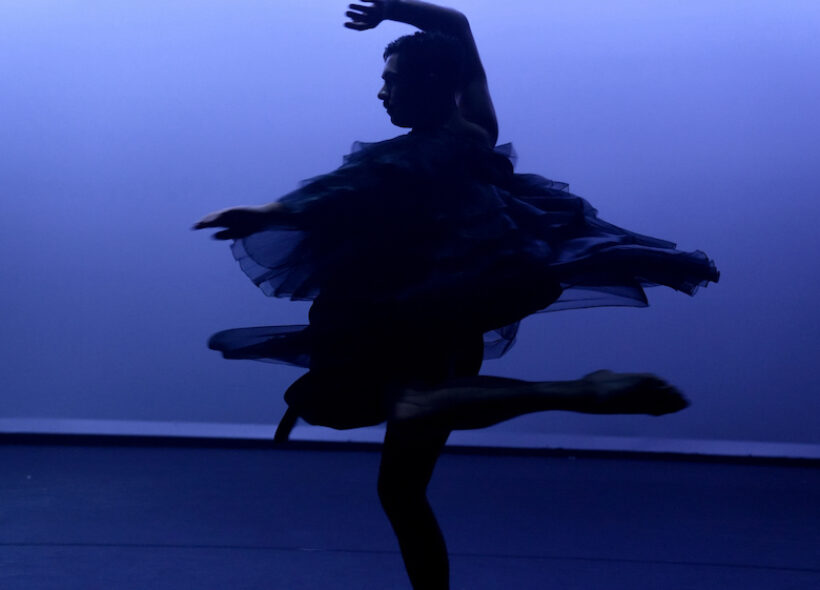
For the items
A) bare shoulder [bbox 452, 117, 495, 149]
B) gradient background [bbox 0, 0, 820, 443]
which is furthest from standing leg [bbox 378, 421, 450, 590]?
gradient background [bbox 0, 0, 820, 443]

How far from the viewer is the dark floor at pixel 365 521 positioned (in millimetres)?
2461

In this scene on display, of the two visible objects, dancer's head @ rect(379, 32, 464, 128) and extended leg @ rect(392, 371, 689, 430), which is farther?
dancer's head @ rect(379, 32, 464, 128)

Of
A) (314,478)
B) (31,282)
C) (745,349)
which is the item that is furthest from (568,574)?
(31,282)

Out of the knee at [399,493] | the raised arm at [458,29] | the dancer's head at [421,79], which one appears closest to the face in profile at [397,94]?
the dancer's head at [421,79]

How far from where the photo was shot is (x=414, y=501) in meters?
1.59

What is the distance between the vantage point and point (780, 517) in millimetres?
3316

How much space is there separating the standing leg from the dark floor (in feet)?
2.46

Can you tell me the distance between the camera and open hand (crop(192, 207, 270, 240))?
147 centimetres

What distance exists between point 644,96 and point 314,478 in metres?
2.13

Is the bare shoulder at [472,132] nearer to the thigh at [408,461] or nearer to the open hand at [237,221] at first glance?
the open hand at [237,221]

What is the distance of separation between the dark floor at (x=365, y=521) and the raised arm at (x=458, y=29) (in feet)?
3.82

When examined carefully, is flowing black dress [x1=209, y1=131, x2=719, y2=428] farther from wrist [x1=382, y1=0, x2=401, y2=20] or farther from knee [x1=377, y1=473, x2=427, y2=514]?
wrist [x1=382, y1=0, x2=401, y2=20]

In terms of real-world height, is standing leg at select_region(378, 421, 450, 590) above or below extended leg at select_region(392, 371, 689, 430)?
below

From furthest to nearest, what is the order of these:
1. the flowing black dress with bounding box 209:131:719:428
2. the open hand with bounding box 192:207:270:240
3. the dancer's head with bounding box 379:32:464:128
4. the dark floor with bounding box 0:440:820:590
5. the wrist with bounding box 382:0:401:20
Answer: the dark floor with bounding box 0:440:820:590 < the wrist with bounding box 382:0:401:20 < the dancer's head with bounding box 379:32:464:128 < the flowing black dress with bounding box 209:131:719:428 < the open hand with bounding box 192:207:270:240
